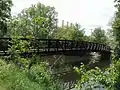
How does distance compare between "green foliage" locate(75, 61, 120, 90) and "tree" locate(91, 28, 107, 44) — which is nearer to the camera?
"green foliage" locate(75, 61, 120, 90)

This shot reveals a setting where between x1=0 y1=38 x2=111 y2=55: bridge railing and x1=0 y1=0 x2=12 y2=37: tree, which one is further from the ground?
x1=0 y1=0 x2=12 y2=37: tree

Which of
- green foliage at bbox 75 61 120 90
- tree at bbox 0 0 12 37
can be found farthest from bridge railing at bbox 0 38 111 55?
tree at bbox 0 0 12 37

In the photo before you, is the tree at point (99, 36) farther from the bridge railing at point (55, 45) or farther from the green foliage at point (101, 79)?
the green foliage at point (101, 79)

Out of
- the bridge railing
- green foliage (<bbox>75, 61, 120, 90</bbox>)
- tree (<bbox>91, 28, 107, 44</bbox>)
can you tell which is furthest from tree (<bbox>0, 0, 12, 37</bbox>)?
tree (<bbox>91, 28, 107, 44</bbox>)

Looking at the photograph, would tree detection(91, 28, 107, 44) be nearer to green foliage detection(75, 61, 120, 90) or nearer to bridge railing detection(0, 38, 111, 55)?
bridge railing detection(0, 38, 111, 55)

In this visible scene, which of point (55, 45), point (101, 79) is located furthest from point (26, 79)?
point (55, 45)

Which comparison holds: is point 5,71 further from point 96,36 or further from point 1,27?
point 96,36

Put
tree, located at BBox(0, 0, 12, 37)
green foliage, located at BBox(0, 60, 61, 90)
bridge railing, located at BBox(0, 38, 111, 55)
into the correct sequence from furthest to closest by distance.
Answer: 1. tree, located at BBox(0, 0, 12, 37)
2. bridge railing, located at BBox(0, 38, 111, 55)
3. green foliage, located at BBox(0, 60, 61, 90)

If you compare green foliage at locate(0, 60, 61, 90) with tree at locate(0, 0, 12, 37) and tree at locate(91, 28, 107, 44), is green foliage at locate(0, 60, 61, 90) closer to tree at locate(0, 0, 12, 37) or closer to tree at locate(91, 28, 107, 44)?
tree at locate(0, 0, 12, 37)

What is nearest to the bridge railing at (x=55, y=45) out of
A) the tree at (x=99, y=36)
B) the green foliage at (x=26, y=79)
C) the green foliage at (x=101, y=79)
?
the green foliage at (x=26, y=79)

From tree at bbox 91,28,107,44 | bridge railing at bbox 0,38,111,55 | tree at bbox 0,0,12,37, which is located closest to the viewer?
bridge railing at bbox 0,38,111,55

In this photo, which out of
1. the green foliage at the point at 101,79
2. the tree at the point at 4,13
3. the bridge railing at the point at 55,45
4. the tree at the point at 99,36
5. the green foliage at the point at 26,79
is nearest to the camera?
the green foliage at the point at 101,79

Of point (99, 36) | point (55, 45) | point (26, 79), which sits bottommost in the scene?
point (26, 79)

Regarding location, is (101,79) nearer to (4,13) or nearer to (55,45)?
(55,45)
